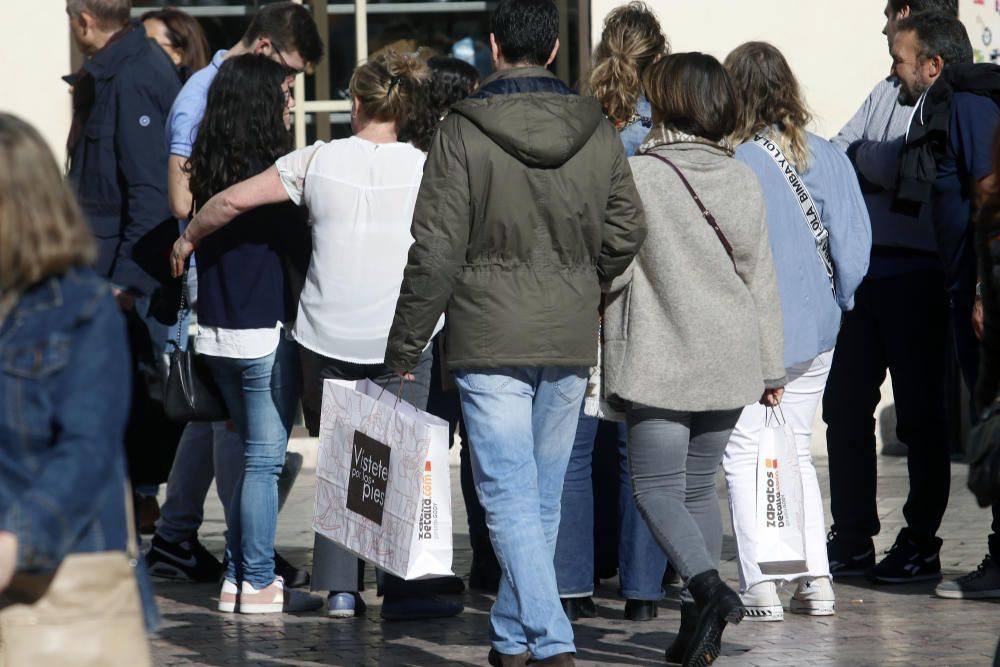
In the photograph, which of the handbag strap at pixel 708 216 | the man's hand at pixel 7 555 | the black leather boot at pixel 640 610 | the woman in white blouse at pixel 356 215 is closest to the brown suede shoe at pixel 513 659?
the black leather boot at pixel 640 610

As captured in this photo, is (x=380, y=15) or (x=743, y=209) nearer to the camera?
(x=743, y=209)

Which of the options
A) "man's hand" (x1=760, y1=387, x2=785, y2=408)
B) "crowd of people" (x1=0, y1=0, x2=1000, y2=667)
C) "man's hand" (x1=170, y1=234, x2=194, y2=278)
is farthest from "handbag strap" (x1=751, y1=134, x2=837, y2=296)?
"man's hand" (x1=170, y1=234, x2=194, y2=278)

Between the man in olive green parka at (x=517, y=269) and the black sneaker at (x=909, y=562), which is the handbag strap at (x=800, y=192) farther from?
the black sneaker at (x=909, y=562)

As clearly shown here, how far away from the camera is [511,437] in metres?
4.84

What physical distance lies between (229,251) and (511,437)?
64.2 inches

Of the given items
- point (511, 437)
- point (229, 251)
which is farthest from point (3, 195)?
point (229, 251)

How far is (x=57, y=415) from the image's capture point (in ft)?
9.32

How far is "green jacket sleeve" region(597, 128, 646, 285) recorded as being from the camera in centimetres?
495

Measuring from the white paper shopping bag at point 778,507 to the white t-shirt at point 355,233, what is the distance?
1.34 meters

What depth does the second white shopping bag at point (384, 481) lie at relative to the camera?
507cm

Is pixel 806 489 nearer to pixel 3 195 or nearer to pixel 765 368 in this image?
pixel 765 368

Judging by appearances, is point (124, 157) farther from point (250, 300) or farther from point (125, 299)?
point (250, 300)

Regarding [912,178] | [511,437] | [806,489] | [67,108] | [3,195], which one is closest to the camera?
[3,195]

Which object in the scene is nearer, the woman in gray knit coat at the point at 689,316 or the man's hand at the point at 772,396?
the woman in gray knit coat at the point at 689,316
